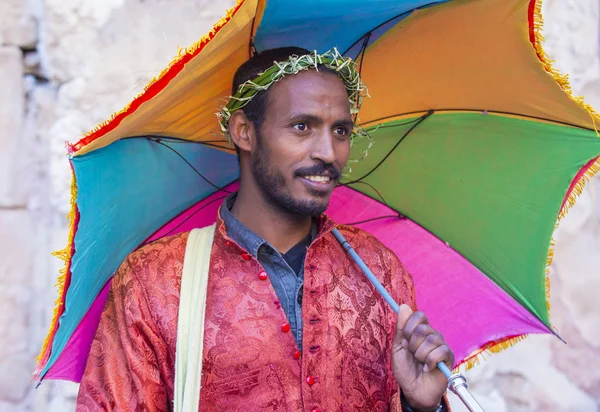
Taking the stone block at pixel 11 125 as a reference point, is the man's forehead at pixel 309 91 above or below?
below

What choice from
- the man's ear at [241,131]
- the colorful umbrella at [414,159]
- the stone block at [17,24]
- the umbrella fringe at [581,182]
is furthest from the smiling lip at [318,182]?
the stone block at [17,24]

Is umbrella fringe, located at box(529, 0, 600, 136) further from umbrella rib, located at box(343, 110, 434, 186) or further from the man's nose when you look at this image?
the man's nose

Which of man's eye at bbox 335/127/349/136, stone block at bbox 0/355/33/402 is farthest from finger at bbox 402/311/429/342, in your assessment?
stone block at bbox 0/355/33/402

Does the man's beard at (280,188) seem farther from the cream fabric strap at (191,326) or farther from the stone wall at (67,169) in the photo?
the stone wall at (67,169)

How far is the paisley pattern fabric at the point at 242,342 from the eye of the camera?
7.27ft

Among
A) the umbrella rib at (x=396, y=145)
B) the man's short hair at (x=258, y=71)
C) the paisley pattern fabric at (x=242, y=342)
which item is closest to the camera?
the paisley pattern fabric at (x=242, y=342)

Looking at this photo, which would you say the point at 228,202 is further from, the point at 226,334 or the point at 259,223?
the point at 226,334

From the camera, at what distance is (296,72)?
245 centimetres

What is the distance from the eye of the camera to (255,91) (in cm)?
247

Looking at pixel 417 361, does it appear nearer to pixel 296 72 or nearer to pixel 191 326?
pixel 191 326

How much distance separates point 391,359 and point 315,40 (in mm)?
1041

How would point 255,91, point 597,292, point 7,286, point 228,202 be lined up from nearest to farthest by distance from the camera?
A: 1. point 255,91
2. point 228,202
3. point 7,286
4. point 597,292

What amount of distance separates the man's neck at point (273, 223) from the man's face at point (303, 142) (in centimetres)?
4

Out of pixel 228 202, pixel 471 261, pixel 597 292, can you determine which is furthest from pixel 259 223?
pixel 597 292
